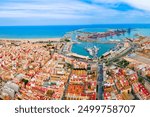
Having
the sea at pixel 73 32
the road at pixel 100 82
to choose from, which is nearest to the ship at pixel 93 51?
the sea at pixel 73 32

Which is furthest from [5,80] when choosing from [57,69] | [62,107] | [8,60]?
[62,107]

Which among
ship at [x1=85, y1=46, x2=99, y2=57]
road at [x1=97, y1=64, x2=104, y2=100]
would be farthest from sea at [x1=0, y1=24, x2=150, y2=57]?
road at [x1=97, y1=64, x2=104, y2=100]

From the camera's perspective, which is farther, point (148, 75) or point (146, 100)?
point (148, 75)

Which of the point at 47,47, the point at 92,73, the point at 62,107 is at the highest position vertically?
the point at 47,47

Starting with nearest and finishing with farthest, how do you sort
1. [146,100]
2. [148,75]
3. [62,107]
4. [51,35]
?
[62,107]
[146,100]
[148,75]
[51,35]

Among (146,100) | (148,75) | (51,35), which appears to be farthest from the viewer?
(51,35)

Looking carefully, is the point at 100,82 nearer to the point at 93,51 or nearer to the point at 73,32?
the point at 93,51

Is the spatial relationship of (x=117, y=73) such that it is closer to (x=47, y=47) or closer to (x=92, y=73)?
(x=92, y=73)

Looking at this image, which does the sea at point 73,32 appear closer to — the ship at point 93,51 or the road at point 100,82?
the ship at point 93,51
